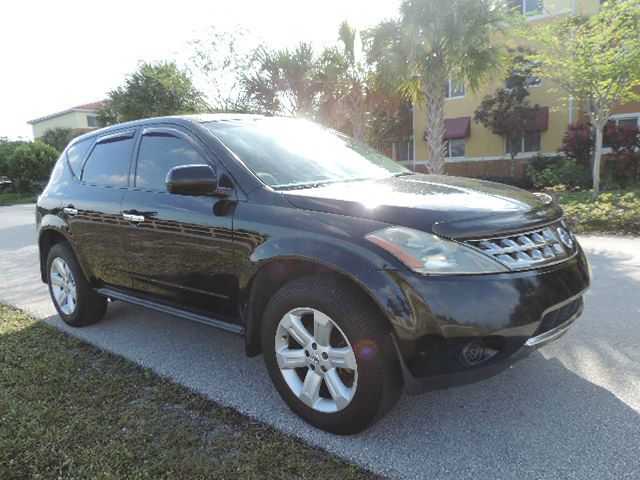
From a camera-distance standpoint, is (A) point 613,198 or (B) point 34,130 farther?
(B) point 34,130

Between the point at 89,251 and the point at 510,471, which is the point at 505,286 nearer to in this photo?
the point at 510,471

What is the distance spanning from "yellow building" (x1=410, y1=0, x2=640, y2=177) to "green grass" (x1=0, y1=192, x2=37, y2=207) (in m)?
23.8

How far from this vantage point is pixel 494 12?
11602mm

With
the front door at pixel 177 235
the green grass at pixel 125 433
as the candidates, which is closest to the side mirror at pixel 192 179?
the front door at pixel 177 235

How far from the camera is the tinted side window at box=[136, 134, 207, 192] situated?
323 centimetres

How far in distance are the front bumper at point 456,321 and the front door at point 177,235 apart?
3.52ft

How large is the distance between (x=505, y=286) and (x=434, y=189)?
844 millimetres

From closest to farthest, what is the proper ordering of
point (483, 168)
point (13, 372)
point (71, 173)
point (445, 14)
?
point (13, 372), point (71, 173), point (445, 14), point (483, 168)

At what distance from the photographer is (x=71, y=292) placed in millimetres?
4305

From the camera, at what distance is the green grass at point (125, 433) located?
218cm

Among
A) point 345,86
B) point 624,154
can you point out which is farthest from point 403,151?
point 345,86

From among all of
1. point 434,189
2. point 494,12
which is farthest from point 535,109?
point 434,189

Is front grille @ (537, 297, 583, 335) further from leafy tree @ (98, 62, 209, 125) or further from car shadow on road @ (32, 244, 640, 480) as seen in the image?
leafy tree @ (98, 62, 209, 125)

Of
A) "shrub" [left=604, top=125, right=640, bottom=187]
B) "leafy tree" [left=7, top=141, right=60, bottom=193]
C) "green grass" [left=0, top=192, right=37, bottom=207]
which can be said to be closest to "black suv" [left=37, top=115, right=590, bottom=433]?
"shrub" [left=604, top=125, right=640, bottom=187]
